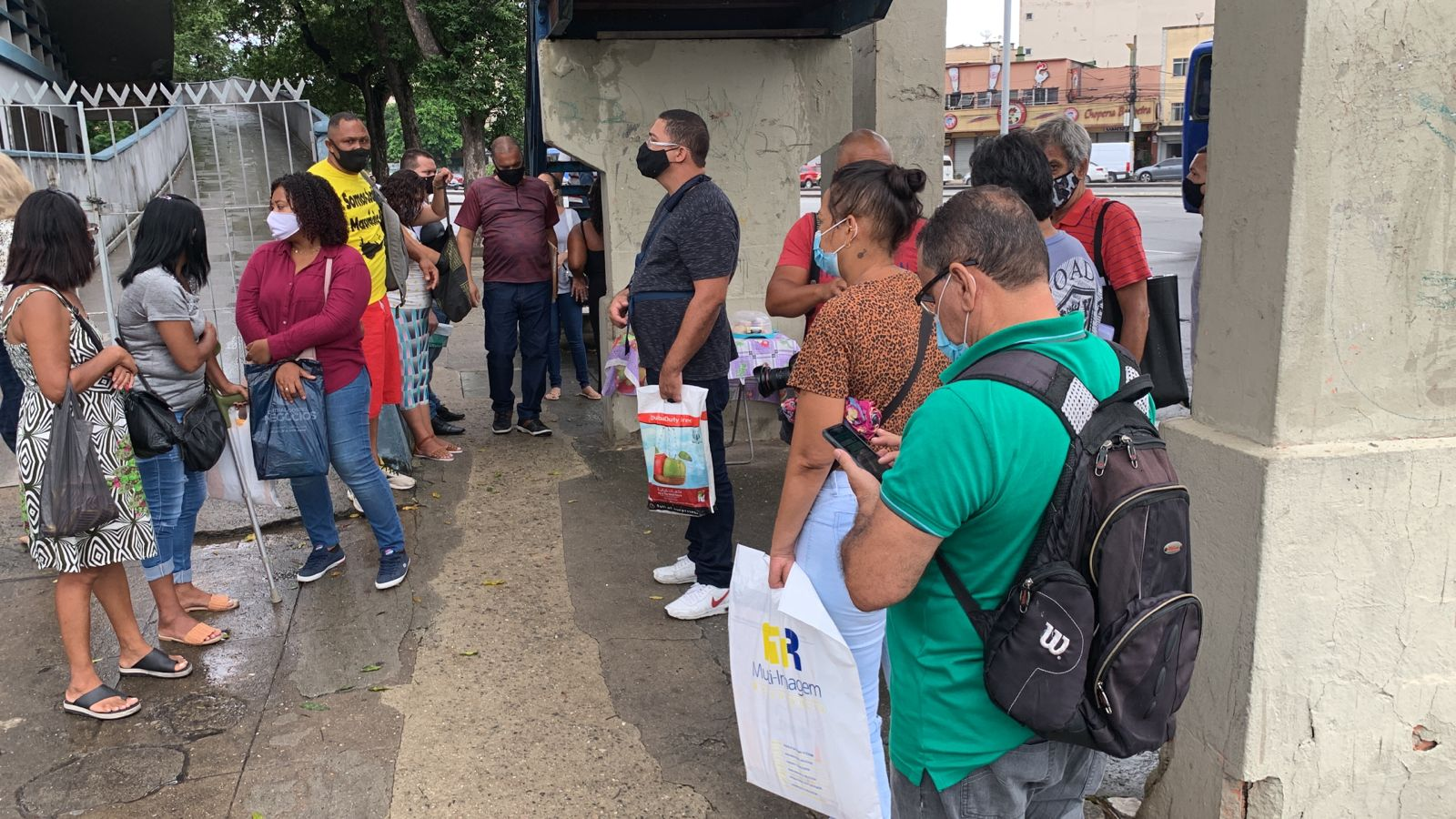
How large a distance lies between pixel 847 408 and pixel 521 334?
194 inches

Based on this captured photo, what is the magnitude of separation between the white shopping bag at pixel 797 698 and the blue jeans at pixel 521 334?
4672mm

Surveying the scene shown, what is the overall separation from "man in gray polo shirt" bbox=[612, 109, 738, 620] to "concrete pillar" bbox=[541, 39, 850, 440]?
2.39 m

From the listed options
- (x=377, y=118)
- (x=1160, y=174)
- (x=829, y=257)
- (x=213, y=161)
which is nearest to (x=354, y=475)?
(x=829, y=257)

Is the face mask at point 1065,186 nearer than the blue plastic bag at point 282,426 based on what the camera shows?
Yes

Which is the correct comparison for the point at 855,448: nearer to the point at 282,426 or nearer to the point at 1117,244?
the point at 1117,244

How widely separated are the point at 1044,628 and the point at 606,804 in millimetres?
1842

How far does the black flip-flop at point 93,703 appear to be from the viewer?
145 inches

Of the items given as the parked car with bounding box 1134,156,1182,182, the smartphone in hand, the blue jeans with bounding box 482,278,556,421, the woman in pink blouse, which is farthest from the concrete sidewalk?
the parked car with bounding box 1134,156,1182,182

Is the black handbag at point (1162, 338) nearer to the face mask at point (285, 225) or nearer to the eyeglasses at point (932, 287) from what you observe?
the eyeglasses at point (932, 287)

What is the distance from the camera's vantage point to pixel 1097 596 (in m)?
1.79

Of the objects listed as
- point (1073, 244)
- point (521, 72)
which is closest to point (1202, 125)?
point (1073, 244)

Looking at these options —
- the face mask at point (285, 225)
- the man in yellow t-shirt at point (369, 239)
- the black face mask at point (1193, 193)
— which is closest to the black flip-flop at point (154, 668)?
the man in yellow t-shirt at point (369, 239)

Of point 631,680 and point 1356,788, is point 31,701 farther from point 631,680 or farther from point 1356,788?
point 1356,788

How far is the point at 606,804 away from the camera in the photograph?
125 inches
